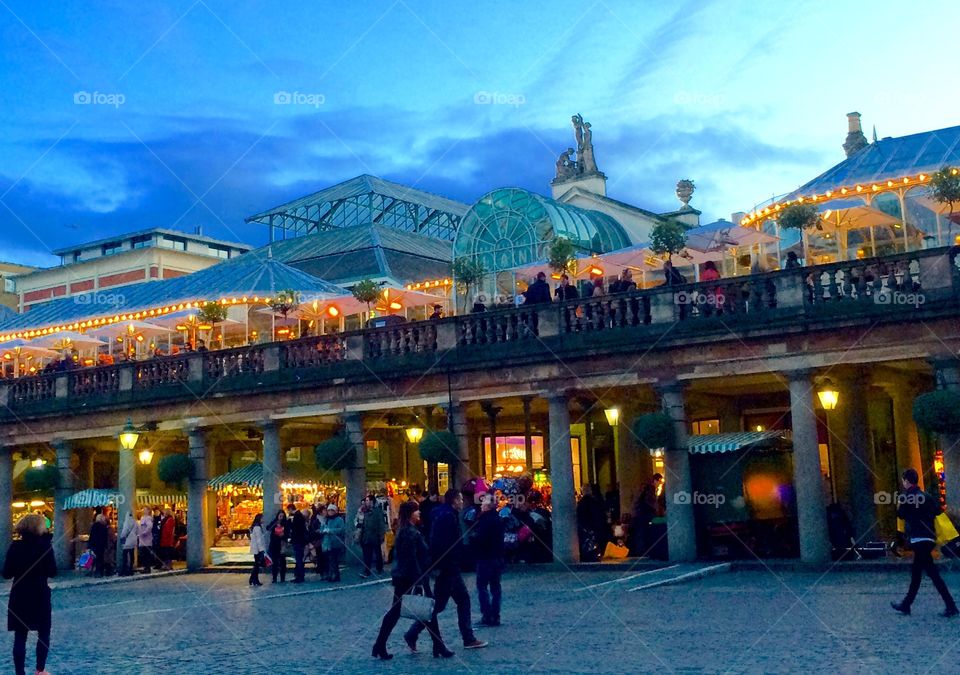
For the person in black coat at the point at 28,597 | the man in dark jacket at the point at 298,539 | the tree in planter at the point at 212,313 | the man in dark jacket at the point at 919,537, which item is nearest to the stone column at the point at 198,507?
the tree in planter at the point at 212,313

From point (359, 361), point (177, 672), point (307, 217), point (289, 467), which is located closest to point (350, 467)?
point (359, 361)

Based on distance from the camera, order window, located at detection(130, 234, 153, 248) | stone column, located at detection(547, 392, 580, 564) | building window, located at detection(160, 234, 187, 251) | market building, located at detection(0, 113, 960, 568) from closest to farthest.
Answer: market building, located at detection(0, 113, 960, 568) < stone column, located at detection(547, 392, 580, 564) < window, located at detection(130, 234, 153, 248) < building window, located at detection(160, 234, 187, 251)

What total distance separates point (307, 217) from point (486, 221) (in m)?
22.7

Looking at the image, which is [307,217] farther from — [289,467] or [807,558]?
[807,558]

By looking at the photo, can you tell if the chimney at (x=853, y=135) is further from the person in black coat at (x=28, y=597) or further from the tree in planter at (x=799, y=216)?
the person in black coat at (x=28, y=597)

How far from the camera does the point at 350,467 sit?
2822 cm

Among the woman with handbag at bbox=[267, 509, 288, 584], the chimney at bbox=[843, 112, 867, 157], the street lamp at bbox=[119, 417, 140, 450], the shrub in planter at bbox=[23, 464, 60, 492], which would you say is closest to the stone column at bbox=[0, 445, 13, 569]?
the shrub in planter at bbox=[23, 464, 60, 492]

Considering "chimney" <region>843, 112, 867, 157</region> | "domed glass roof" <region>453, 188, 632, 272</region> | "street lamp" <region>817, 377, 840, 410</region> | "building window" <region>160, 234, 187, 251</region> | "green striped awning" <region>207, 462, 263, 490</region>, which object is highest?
"building window" <region>160, 234, 187, 251</region>

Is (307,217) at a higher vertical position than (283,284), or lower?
higher

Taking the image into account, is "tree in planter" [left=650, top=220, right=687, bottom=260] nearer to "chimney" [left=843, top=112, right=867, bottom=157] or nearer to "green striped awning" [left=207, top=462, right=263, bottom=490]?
"green striped awning" [left=207, top=462, right=263, bottom=490]

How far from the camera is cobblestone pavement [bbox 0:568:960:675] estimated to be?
11.9 metres

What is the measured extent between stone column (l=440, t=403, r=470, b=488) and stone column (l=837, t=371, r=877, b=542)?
7.93 meters

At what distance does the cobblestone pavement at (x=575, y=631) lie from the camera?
11883 mm

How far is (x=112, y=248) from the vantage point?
87.9m
